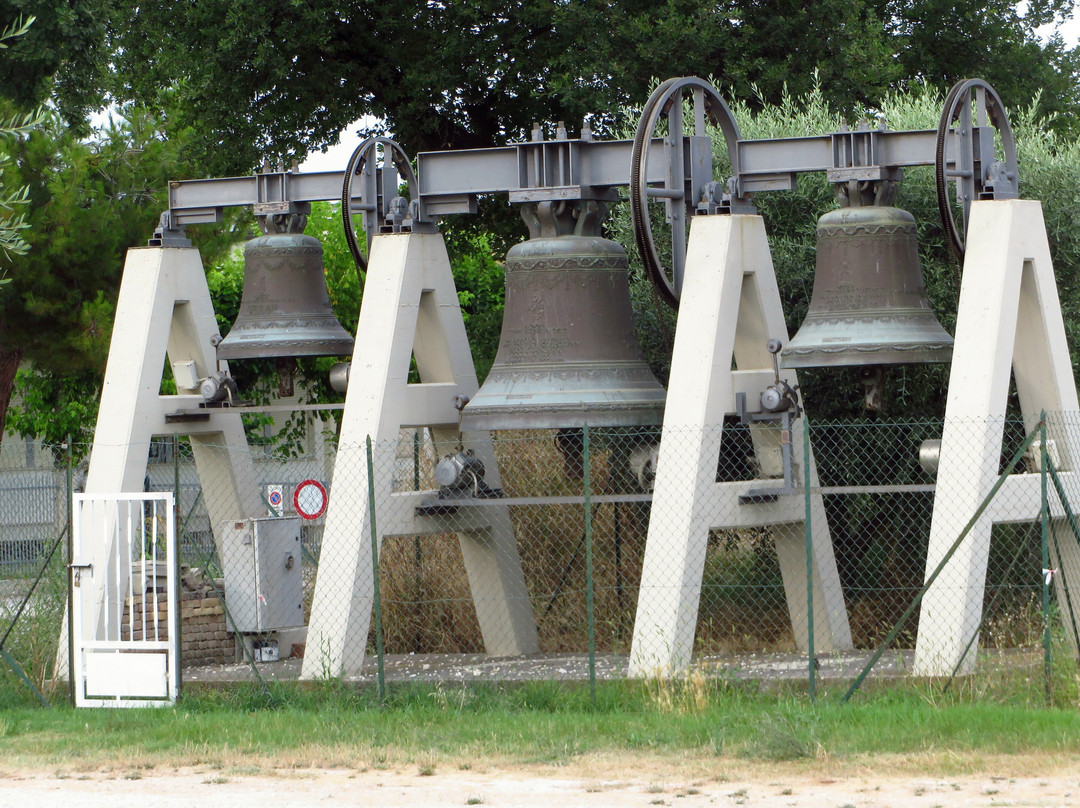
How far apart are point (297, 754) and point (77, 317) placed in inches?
451

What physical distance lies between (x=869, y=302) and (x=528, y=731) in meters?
3.73

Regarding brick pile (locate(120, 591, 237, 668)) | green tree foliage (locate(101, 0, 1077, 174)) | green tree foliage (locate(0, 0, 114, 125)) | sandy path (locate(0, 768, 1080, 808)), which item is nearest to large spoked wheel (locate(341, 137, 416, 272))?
brick pile (locate(120, 591, 237, 668))

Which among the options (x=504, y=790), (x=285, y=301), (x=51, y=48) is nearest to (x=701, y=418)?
(x=504, y=790)

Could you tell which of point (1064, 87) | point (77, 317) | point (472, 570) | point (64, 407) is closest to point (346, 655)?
point (472, 570)

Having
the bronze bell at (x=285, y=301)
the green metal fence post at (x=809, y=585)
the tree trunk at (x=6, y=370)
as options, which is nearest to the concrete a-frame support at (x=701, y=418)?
the green metal fence post at (x=809, y=585)

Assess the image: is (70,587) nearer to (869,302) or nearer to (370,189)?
(370,189)

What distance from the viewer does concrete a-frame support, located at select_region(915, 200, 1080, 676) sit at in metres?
10.0

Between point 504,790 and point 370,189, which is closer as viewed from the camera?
point 504,790

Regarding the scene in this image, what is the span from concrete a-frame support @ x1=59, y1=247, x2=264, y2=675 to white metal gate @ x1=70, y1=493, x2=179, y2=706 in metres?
0.06

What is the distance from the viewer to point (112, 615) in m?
11.8

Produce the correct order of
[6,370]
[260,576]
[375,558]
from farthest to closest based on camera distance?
1. [6,370]
2. [260,576]
3. [375,558]

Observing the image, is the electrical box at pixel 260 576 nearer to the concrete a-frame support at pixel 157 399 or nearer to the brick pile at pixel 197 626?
the brick pile at pixel 197 626

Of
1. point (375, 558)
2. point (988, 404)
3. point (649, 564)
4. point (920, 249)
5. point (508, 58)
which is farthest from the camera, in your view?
point (508, 58)

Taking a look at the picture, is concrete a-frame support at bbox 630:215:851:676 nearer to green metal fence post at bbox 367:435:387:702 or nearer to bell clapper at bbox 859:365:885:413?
bell clapper at bbox 859:365:885:413
